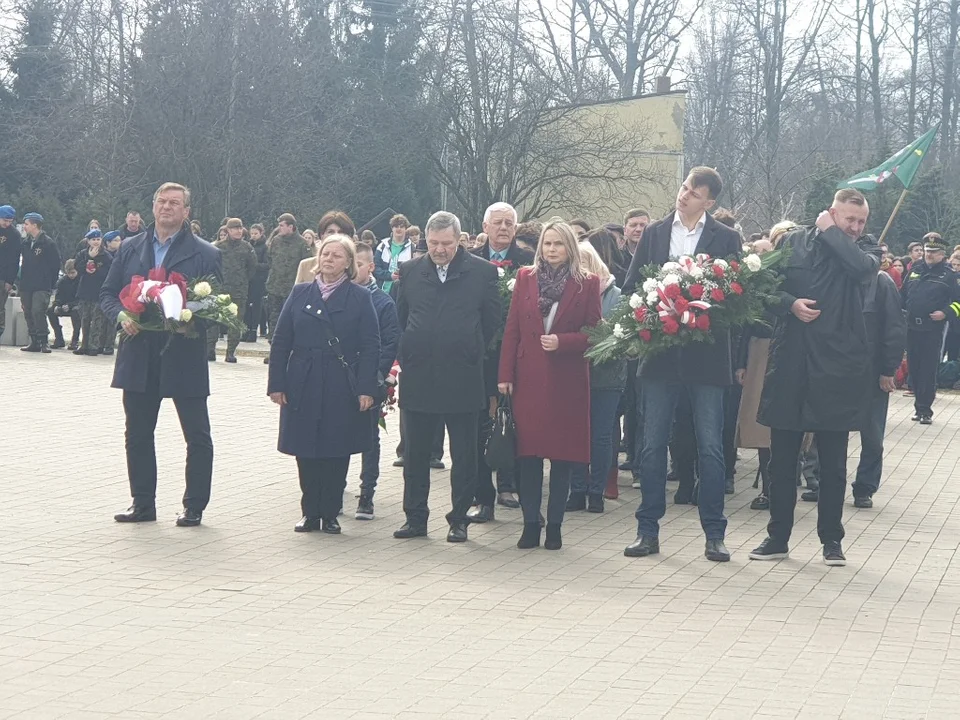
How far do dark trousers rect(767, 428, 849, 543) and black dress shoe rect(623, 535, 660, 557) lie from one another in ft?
2.26

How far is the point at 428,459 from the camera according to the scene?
364 inches

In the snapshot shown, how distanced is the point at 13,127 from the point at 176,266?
115 feet

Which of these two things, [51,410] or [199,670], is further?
[51,410]

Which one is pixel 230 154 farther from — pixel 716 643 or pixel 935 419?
pixel 716 643

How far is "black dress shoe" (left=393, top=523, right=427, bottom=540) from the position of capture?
30.2ft

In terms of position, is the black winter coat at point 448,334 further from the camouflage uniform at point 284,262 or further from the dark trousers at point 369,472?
the camouflage uniform at point 284,262

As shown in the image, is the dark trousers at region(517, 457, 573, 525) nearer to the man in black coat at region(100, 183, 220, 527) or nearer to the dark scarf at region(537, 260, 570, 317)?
the dark scarf at region(537, 260, 570, 317)

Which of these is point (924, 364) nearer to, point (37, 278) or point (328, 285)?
point (328, 285)

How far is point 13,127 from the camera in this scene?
138ft

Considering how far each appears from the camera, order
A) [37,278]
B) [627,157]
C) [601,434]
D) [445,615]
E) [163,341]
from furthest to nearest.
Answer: [627,157], [37,278], [601,434], [163,341], [445,615]

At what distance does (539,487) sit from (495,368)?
145cm

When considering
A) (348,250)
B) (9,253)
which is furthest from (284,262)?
(348,250)

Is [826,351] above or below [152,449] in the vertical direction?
above

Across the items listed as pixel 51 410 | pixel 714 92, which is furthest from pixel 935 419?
pixel 714 92
